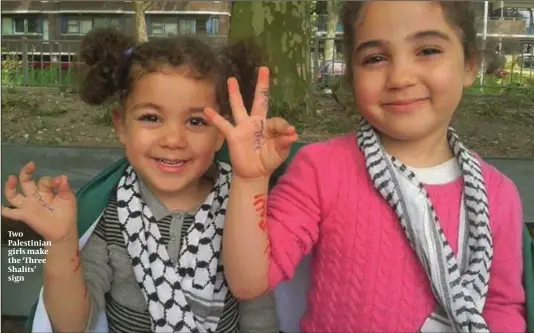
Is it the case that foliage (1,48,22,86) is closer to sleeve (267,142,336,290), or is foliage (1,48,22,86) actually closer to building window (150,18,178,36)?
building window (150,18,178,36)

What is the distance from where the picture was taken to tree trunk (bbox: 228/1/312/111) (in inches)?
60.6

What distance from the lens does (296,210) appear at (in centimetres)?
133

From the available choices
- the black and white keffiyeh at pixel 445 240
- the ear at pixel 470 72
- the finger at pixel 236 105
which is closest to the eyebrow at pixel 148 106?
the finger at pixel 236 105

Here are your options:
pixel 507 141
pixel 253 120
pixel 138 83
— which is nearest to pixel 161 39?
pixel 138 83

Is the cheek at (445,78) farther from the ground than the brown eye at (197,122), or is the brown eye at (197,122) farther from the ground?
the cheek at (445,78)

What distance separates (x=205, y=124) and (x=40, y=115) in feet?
1.99

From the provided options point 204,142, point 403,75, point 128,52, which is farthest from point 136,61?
point 403,75

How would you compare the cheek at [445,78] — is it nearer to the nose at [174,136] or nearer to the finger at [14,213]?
the nose at [174,136]

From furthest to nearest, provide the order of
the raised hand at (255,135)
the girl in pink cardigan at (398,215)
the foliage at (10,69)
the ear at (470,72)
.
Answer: the foliage at (10,69) < the ear at (470,72) < the girl in pink cardigan at (398,215) < the raised hand at (255,135)

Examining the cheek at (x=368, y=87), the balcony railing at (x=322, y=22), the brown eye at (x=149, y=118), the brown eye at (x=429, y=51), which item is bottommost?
the brown eye at (x=149, y=118)

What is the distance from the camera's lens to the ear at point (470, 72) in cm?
139

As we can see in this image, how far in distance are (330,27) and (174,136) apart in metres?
0.45

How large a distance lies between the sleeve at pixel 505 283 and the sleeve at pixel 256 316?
0.47 meters

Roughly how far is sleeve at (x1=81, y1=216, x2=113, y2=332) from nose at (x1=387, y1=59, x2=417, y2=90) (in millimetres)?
691
